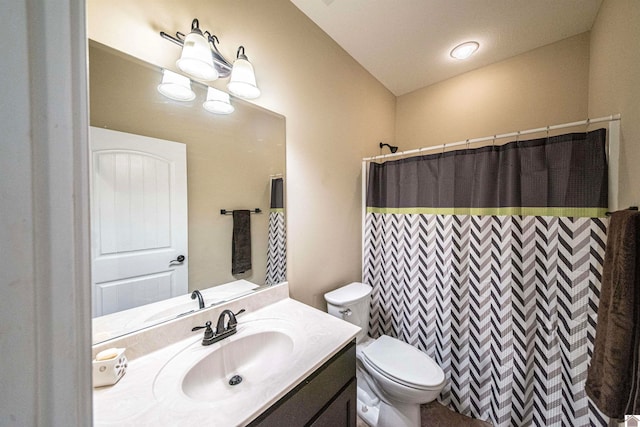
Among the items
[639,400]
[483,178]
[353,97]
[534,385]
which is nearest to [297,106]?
[353,97]

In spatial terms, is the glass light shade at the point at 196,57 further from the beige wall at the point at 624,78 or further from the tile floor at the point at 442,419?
the tile floor at the point at 442,419

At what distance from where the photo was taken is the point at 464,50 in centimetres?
169

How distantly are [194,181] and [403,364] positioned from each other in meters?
1.47

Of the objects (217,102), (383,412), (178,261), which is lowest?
(383,412)

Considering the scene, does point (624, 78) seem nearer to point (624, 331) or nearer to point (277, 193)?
point (624, 331)

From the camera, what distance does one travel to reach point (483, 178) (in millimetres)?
1391

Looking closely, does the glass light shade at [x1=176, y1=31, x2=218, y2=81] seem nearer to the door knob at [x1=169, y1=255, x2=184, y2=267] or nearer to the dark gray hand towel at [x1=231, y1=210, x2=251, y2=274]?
the dark gray hand towel at [x1=231, y1=210, x2=251, y2=274]

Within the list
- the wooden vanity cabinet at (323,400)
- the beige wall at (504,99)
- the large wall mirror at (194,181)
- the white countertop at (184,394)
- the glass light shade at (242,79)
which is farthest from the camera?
the beige wall at (504,99)

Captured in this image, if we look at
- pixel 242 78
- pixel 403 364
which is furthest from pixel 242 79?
pixel 403 364

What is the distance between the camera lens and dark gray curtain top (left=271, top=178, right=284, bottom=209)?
1314mm

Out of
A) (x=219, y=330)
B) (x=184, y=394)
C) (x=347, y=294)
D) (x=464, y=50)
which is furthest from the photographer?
(x=464, y=50)

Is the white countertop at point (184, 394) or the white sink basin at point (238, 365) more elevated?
the white countertop at point (184, 394)

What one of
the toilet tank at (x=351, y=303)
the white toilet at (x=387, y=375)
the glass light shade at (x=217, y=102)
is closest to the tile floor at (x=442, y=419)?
the white toilet at (x=387, y=375)

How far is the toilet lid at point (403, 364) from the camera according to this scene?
1189mm
